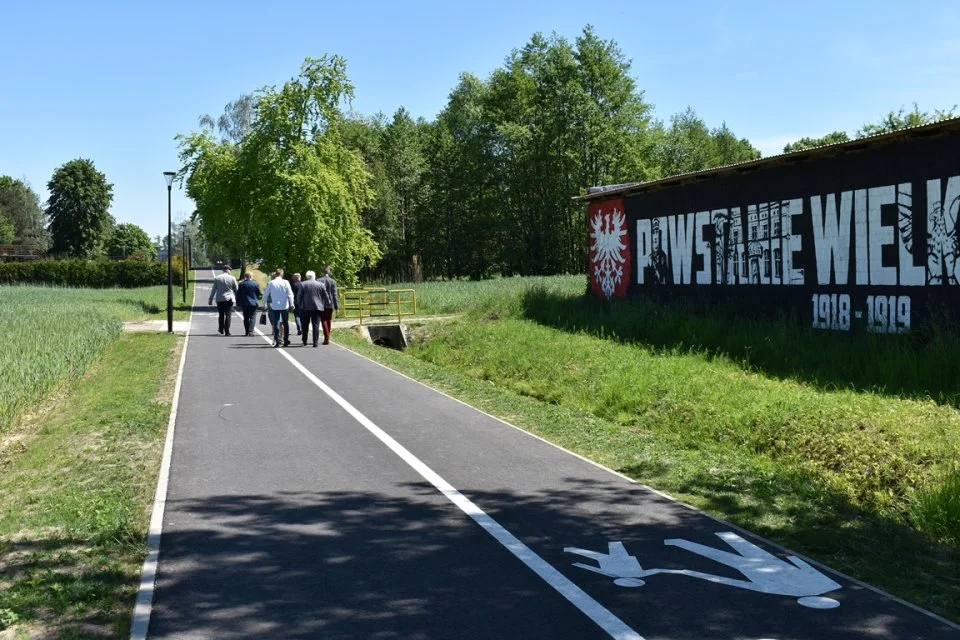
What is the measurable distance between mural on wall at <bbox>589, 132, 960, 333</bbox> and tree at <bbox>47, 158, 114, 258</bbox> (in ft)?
336

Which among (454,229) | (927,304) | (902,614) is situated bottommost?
(902,614)

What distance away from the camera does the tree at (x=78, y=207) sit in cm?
11244

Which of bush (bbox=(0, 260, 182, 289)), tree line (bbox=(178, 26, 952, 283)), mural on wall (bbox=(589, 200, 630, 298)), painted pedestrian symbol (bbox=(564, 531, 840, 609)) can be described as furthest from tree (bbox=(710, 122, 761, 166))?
painted pedestrian symbol (bbox=(564, 531, 840, 609))

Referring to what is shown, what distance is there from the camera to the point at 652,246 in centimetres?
2567

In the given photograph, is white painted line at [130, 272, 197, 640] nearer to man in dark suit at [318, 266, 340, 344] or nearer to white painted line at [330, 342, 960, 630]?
white painted line at [330, 342, 960, 630]

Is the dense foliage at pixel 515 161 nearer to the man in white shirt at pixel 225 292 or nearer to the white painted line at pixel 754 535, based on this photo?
the man in white shirt at pixel 225 292

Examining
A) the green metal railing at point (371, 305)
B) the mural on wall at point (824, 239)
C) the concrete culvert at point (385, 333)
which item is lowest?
the concrete culvert at point (385, 333)

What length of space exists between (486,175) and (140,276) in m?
32.0

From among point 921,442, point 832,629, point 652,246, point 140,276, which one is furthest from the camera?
point 140,276

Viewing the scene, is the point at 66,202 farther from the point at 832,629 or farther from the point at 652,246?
the point at 832,629

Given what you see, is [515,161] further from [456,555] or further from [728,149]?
[456,555]

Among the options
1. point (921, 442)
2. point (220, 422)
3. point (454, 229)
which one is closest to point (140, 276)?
point (454, 229)

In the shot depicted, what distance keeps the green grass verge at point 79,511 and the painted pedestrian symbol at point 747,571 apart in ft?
9.71

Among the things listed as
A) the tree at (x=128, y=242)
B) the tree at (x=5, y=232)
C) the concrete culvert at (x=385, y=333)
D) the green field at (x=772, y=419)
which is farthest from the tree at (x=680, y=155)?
the tree at (x=5, y=232)
